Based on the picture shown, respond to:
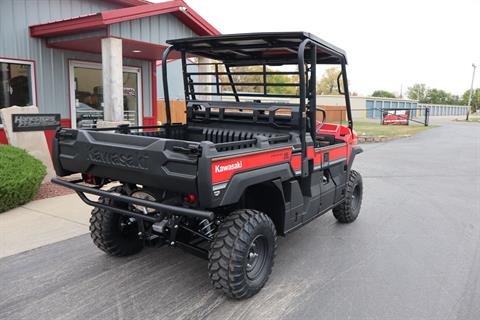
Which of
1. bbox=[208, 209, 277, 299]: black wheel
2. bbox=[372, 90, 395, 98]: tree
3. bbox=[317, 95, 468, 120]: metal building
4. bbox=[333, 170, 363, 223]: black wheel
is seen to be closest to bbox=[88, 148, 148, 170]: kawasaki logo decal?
bbox=[208, 209, 277, 299]: black wheel

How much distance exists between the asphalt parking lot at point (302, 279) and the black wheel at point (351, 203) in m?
0.15

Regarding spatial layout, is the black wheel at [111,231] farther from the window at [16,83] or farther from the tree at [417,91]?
the tree at [417,91]

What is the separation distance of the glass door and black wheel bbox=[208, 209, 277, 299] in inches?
291

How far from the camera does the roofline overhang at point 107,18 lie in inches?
305

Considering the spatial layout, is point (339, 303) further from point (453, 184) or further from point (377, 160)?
point (377, 160)

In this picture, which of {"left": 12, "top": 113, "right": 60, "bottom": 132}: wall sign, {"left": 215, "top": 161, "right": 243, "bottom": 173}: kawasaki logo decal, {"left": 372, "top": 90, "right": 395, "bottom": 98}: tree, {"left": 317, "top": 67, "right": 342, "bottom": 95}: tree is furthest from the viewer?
{"left": 372, "top": 90, "right": 395, "bottom": 98}: tree

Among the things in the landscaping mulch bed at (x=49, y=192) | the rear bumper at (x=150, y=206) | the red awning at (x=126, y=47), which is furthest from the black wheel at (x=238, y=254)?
the red awning at (x=126, y=47)

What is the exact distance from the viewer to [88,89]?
399 inches

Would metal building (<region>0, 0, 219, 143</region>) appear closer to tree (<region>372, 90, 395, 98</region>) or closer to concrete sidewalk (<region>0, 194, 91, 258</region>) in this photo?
concrete sidewalk (<region>0, 194, 91, 258</region>)

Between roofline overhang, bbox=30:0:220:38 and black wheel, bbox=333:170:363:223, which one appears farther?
roofline overhang, bbox=30:0:220:38

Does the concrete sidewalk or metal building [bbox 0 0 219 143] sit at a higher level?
metal building [bbox 0 0 219 143]

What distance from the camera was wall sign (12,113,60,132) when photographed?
7.30m

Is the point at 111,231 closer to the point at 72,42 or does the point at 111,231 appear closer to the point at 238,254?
the point at 238,254

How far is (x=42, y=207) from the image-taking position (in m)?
6.36
